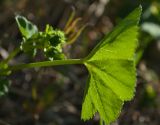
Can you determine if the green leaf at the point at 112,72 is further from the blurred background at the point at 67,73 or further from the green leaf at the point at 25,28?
the blurred background at the point at 67,73

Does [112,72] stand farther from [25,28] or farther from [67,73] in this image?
[67,73]

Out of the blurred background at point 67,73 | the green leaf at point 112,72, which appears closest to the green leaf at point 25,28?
the green leaf at point 112,72

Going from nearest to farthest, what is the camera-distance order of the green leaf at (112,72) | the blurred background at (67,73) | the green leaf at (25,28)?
the green leaf at (112,72) → the green leaf at (25,28) → the blurred background at (67,73)

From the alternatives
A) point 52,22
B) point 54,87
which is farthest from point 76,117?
point 52,22

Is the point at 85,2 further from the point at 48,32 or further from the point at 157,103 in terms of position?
the point at 48,32

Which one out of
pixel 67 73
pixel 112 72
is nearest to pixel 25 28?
pixel 112 72
